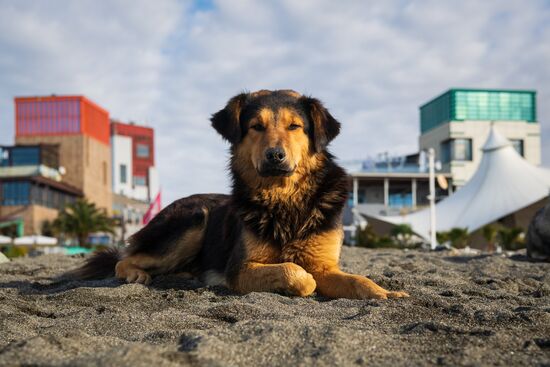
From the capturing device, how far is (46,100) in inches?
2562

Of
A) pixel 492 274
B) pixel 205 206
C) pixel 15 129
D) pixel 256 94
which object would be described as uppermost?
pixel 15 129

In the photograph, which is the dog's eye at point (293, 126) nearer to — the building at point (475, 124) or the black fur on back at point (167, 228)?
the black fur on back at point (167, 228)

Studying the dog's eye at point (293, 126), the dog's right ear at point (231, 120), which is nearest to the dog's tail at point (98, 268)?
the dog's right ear at point (231, 120)

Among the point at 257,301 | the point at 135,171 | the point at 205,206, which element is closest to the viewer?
the point at 257,301

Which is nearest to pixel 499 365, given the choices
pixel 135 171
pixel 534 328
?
pixel 534 328

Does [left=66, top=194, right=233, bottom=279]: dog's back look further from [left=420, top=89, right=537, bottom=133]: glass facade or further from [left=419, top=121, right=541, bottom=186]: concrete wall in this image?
[left=420, top=89, right=537, bottom=133]: glass facade

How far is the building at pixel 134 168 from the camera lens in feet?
262

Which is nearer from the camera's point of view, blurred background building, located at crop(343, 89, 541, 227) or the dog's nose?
the dog's nose

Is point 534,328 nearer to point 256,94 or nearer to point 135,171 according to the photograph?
point 256,94

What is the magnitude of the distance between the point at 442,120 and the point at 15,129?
1924 inches

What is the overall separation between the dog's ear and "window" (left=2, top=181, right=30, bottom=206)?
172 ft

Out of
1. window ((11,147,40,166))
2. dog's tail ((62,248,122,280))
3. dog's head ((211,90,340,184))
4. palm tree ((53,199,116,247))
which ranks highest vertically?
window ((11,147,40,166))

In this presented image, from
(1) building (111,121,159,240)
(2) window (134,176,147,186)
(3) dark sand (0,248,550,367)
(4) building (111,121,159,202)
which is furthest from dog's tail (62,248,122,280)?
(2) window (134,176,147,186)

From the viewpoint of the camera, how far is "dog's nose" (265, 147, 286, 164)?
4.36 meters
